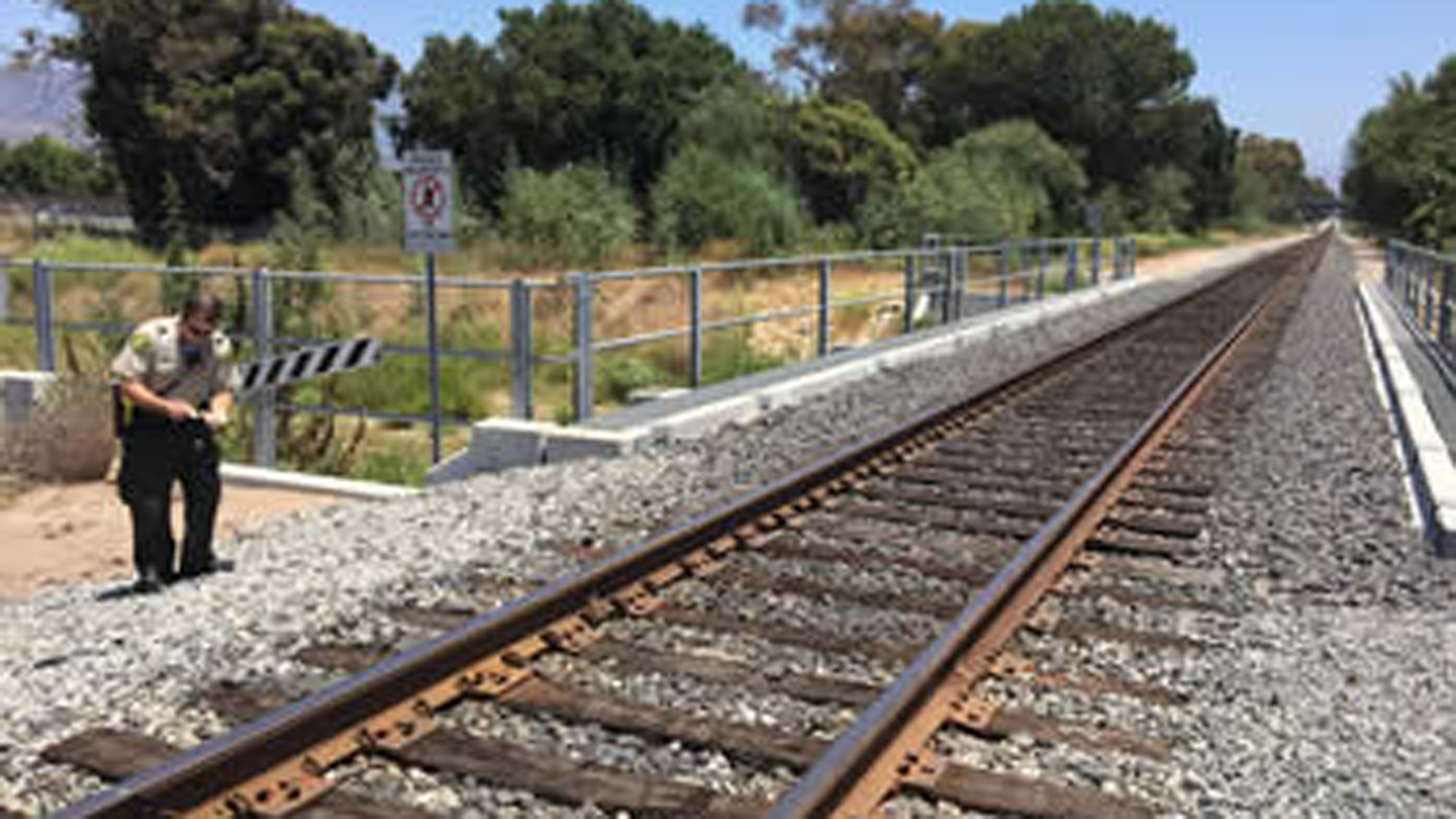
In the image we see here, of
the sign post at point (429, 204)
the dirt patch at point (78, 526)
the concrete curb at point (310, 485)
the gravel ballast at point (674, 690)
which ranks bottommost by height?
the dirt patch at point (78, 526)

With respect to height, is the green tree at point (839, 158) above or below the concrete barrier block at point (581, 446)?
above

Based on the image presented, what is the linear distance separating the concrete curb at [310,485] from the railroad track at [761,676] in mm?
2935

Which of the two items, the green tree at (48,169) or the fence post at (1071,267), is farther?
→ the green tree at (48,169)

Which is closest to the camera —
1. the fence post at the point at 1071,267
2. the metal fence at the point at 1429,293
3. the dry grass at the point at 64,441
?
the dry grass at the point at 64,441

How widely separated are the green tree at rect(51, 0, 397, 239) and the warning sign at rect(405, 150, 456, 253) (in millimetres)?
38210

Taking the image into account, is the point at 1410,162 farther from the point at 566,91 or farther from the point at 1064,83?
the point at 566,91

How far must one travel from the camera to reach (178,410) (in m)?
6.60

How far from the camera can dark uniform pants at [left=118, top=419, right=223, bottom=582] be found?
6660mm

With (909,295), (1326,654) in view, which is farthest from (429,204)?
(909,295)

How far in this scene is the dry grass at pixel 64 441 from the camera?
10391 millimetres

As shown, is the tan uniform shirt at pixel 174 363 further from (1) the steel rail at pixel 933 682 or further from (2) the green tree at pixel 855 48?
(2) the green tree at pixel 855 48

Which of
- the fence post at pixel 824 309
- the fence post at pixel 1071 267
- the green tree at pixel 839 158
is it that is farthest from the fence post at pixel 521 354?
the green tree at pixel 839 158

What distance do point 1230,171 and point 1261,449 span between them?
118406 millimetres

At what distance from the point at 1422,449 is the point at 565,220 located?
73.0 ft
